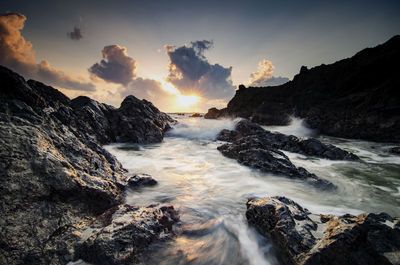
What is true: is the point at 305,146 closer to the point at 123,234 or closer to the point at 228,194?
the point at 228,194

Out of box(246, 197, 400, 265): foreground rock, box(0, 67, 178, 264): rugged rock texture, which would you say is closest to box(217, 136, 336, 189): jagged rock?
box(246, 197, 400, 265): foreground rock

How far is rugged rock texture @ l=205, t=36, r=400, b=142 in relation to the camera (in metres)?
13.5

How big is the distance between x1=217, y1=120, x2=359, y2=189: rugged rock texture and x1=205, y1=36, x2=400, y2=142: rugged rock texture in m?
9.43

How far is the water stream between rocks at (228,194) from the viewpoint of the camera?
2523 millimetres

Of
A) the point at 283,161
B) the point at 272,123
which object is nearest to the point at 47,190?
the point at 283,161

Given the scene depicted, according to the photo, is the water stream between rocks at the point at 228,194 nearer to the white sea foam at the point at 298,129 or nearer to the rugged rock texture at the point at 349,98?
the rugged rock texture at the point at 349,98

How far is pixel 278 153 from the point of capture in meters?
6.48

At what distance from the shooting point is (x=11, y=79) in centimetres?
308

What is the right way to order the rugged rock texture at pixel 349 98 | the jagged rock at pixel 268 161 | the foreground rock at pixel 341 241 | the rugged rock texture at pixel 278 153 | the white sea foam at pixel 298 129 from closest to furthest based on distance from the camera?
the foreground rock at pixel 341 241
the jagged rock at pixel 268 161
the rugged rock texture at pixel 278 153
the rugged rock texture at pixel 349 98
the white sea foam at pixel 298 129

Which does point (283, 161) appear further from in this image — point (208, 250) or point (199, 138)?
point (199, 138)

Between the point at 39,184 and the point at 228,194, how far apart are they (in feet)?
12.8

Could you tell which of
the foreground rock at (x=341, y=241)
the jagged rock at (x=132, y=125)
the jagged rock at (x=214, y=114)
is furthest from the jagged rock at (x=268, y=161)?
the jagged rock at (x=214, y=114)

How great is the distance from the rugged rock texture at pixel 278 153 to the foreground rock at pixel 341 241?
10.4ft

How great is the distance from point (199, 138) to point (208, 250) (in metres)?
11.0
